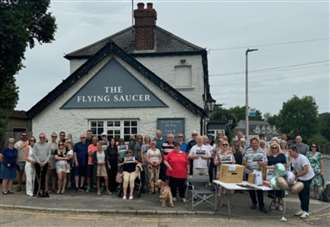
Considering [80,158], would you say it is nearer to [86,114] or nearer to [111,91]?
[86,114]

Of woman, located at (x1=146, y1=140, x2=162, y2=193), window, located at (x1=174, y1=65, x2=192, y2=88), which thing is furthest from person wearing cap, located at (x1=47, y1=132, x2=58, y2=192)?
window, located at (x1=174, y1=65, x2=192, y2=88)

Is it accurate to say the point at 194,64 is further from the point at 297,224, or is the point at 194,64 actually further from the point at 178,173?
the point at 297,224

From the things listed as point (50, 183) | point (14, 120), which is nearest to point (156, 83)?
point (50, 183)

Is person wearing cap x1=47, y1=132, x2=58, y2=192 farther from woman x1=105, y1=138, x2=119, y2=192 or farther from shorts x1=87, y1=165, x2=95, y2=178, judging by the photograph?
woman x1=105, y1=138, x2=119, y2=192

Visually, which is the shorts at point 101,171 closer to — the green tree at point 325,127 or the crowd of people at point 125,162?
the crowd of people at point 125,162

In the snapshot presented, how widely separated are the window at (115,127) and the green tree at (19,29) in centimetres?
696

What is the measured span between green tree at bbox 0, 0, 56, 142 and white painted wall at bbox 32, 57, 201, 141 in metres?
5.63

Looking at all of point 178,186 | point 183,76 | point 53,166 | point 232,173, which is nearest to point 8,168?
point 53,166

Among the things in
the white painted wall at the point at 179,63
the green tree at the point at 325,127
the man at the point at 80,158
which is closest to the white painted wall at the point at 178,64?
the white painted wall at the point at 179,63

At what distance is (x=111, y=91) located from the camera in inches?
830

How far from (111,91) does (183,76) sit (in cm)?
794

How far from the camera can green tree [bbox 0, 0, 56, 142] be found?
24.8 metres

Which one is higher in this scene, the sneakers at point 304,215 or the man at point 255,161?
the man at point 255,161

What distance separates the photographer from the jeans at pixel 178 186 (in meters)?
14.2
